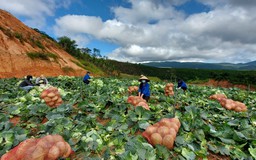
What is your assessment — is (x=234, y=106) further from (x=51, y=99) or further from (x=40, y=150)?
(x=40, y=150)

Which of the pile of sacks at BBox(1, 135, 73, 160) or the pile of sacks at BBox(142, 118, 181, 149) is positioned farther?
the pile of sacks at BBox(142, 118, 181, 149)

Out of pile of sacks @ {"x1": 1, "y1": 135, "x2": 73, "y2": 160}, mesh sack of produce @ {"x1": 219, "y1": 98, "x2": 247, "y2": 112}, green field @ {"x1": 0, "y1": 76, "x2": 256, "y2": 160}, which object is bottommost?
mesh sack of produce @ {"x1": 219, "y1": 98, "x2": 247, "y2": 112}

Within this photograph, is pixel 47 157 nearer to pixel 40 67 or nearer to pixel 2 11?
pixel 40 67

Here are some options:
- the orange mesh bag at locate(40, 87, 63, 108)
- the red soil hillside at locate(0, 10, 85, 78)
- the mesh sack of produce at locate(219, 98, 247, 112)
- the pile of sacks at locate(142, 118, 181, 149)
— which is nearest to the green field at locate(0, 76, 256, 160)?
the pile of sacks at locate(142, 118, 181, 149)

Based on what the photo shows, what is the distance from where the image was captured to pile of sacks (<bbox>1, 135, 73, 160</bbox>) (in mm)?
2377

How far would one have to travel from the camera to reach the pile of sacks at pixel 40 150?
2377 millimetres

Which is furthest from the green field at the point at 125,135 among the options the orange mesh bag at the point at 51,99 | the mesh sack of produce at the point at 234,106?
the mesh sack of produce at the point at 234,106

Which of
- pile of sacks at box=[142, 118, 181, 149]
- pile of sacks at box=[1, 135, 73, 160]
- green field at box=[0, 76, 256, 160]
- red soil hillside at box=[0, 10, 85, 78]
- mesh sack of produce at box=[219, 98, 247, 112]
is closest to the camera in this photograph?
pile of sacks at box=[1, 135, 73, 160]

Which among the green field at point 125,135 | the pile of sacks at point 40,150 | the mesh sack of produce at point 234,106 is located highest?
the pile of sacks at point 40,150

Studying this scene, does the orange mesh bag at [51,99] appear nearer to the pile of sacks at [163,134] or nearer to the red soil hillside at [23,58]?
the pile of sacks at [163,134]

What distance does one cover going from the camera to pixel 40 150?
2416 mm

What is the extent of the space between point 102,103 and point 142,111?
53.6 inches

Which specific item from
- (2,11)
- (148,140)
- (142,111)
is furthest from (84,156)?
(2,11)

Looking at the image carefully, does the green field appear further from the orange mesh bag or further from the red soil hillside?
the red soil hillside
